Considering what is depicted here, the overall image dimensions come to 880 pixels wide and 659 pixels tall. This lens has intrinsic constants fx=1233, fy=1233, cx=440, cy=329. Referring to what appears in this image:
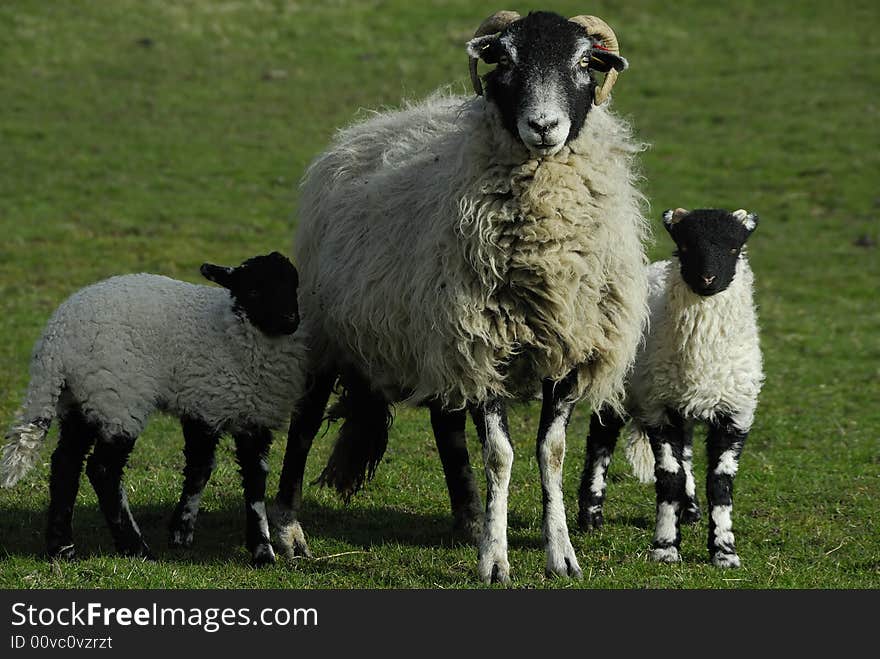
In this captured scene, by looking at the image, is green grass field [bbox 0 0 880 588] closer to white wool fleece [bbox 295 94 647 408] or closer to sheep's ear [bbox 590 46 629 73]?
white wool fleece [bbox 295 94 647 408]

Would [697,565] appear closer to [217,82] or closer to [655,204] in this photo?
[655,204]

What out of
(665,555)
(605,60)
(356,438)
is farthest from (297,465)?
(605,60)

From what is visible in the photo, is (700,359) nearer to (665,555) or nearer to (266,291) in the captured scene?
(665,555)

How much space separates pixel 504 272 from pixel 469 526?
2.31 meters

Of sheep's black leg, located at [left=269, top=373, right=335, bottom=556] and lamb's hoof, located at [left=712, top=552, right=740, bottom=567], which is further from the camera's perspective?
sheep's black leg, located at [left=269, top=373, right=335, bottom=556]

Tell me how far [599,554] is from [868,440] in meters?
4.72

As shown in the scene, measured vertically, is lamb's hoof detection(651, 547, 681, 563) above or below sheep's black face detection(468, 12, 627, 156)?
below

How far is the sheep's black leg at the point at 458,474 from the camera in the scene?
8805mm

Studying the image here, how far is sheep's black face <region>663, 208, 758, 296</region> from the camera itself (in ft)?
26.6

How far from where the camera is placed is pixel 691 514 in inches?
→ 352

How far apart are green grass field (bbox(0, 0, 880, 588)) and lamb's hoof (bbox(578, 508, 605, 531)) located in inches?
4.0

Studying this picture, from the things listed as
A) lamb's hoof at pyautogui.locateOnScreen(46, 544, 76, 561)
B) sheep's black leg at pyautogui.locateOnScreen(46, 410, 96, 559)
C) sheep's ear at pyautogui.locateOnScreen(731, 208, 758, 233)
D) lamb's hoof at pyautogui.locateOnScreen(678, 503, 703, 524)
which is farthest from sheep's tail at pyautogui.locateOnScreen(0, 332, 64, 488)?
sheep's ear at pyautogui.locateOnScreen(731, 208, 758, 233)

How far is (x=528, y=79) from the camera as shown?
7.05 m

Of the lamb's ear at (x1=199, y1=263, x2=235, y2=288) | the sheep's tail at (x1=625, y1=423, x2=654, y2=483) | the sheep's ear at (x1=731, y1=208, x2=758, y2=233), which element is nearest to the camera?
the lamb's ear at (x1=199, y1=263, x2=235, y2=288)
